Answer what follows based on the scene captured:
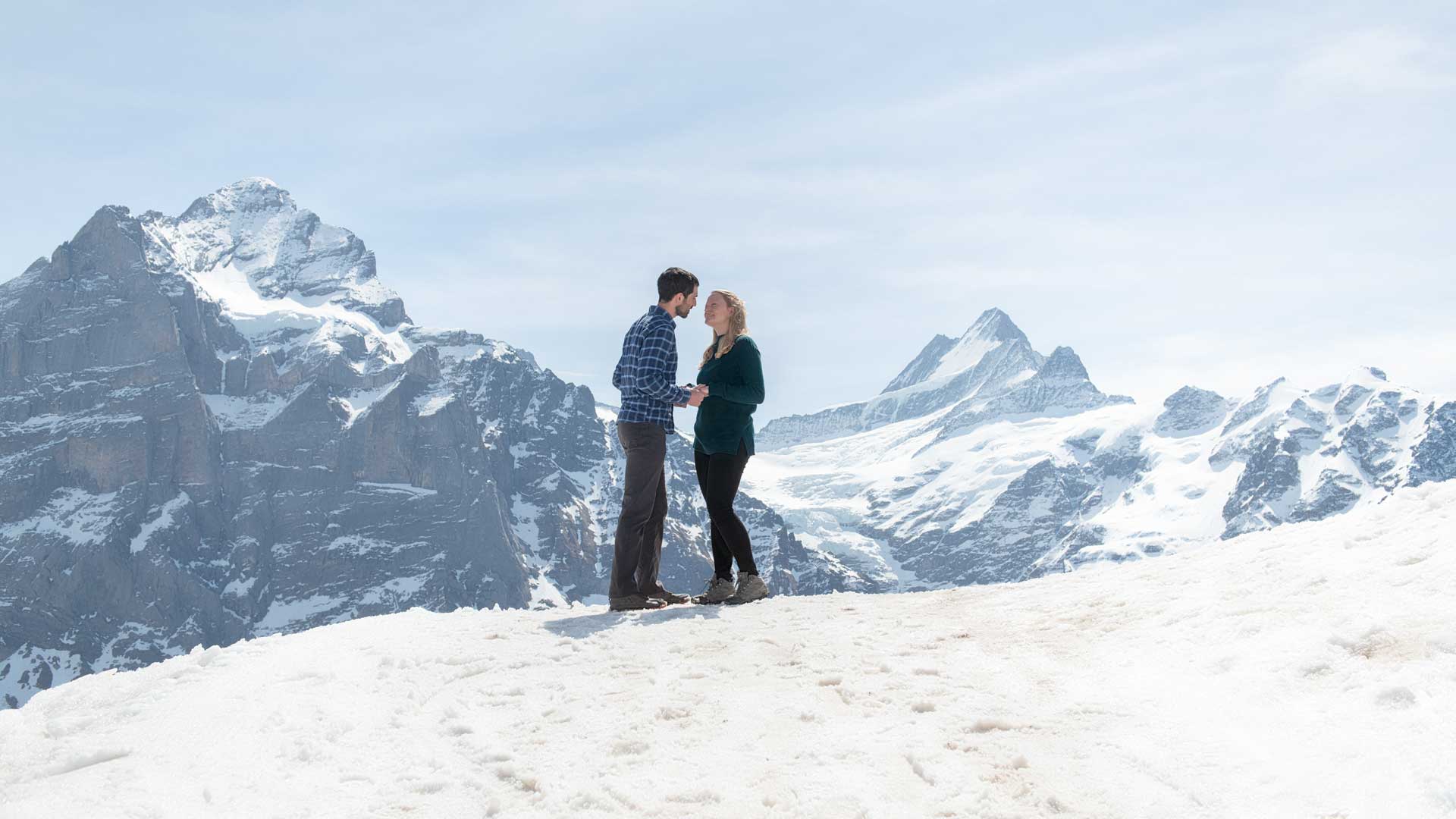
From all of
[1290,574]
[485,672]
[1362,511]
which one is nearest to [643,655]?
[485,672]

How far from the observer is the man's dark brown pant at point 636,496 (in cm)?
1380

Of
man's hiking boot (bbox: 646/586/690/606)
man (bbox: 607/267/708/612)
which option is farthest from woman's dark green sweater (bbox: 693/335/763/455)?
man's hiking boot (bbox: 646/586/690/606)

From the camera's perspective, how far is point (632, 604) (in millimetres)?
13914

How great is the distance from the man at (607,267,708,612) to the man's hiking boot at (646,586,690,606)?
0.33 meters

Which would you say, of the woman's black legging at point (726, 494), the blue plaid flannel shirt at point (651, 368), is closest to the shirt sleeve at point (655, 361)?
the blue plaid flannel shirt at point (651, 368)

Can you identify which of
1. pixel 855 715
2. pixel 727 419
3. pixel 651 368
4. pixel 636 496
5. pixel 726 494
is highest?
pixel 651 368

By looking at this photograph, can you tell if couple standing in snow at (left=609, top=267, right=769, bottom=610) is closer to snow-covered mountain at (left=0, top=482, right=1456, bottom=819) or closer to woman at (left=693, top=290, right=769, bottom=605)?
woman at (left=693, top=290, right=769, bottom=605)

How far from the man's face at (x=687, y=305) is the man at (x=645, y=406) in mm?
10

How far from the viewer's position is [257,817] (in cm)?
707

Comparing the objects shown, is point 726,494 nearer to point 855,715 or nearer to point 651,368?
point 651,368

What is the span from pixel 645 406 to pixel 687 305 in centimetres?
152

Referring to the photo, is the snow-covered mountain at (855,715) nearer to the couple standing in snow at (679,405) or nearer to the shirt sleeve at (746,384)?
the couple standing in snow at (679,405)

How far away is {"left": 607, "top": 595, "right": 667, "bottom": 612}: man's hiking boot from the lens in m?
13.9

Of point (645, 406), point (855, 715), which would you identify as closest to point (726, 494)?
point (645, 406)
